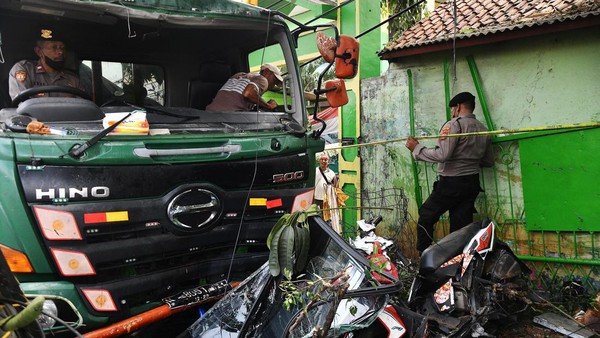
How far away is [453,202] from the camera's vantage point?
4855mm

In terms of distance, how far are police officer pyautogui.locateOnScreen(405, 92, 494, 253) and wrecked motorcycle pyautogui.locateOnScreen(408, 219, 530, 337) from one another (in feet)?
3.70

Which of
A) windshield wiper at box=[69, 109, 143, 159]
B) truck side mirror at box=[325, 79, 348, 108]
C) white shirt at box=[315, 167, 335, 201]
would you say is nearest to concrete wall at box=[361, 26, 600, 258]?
white shirt at box=[315, 167, 335, 201]

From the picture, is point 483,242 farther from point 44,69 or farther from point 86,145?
point 44,69

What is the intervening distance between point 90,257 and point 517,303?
2983mm

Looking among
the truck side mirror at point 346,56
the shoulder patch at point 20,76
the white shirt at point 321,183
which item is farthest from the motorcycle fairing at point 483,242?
the shoulder patch at point 20,76

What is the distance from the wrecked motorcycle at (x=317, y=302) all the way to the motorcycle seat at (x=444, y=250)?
0.70m

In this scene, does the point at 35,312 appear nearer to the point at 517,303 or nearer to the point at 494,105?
the point at 517,303

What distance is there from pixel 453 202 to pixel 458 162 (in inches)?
16.5

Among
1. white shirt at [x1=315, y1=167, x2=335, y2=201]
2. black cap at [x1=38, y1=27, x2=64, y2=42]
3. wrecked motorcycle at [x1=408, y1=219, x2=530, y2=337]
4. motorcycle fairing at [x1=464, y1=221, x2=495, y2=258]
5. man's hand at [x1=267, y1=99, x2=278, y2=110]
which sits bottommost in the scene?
wrecked motorcycle at [x1=408, y1=219, x2=530, y2=337]

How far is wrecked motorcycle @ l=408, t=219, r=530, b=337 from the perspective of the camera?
3223 millimetres

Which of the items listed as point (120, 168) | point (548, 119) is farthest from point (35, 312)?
point (548, 119)

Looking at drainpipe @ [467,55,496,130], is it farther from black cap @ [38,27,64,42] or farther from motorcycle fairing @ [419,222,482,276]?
black cap @ [38,27,64,42]

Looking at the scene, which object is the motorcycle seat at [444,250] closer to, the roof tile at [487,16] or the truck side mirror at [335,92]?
the truck side mirror at [335,92]

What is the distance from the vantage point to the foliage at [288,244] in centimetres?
246
